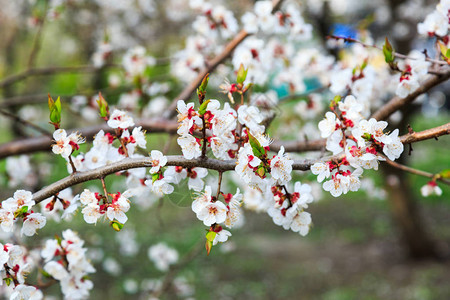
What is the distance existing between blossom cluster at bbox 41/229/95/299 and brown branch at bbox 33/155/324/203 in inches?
17.8

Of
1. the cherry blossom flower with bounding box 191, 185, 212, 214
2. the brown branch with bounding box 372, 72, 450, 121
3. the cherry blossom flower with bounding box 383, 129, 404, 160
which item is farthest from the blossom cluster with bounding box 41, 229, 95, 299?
the brown branch with bounding box 372, 72, 450, 121

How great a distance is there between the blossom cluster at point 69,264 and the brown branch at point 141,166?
45 centimetres

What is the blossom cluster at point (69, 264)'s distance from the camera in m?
1.46

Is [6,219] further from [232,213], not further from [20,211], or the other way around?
[232,213]

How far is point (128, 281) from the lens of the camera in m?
4.89

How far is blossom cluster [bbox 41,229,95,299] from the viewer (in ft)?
4.78

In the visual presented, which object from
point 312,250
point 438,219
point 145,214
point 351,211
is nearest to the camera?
point 312,250

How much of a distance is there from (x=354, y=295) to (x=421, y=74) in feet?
11.8

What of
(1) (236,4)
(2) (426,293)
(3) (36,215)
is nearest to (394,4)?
(1) (236,4)

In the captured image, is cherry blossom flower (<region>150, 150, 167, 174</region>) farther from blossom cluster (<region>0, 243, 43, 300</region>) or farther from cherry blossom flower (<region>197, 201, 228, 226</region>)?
blossom cluster (<region>0, 243, 43, 300</region>)

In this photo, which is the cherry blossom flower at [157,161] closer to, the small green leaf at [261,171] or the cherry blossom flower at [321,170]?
the small green leaf at [261,171]

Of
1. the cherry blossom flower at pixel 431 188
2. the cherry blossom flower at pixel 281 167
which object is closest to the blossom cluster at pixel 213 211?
the cherry blossom flower at pixel 281 167

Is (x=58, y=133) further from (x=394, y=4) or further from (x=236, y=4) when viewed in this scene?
(x=236, y=4)

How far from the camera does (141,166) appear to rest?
1062mm
